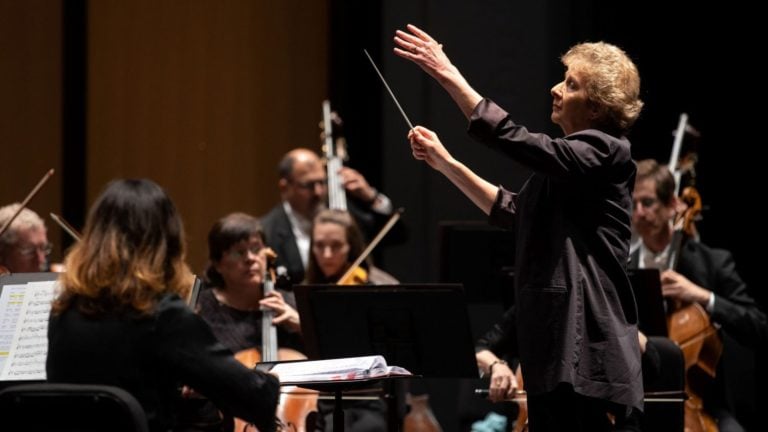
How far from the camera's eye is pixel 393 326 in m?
3.53

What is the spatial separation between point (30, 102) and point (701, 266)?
3.40m

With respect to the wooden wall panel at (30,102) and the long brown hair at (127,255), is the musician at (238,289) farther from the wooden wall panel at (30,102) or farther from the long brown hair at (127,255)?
the wooden wall panel at (30,102)

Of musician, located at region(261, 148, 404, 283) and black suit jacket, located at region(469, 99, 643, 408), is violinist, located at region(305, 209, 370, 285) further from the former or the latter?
black suit jacket, located at region(469, 99, 643, 408)

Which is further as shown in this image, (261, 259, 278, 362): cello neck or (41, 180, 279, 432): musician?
(261, 259, 278, 362): cello neck

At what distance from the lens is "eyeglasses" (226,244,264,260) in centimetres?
420

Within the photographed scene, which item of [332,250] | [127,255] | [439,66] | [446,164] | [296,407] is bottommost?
[296,407]

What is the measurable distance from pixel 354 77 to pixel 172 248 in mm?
3679

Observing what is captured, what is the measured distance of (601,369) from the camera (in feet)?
8.73

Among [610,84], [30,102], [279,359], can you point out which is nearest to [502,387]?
[279,359]

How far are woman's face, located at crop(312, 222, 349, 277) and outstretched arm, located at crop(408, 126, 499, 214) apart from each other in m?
1.73

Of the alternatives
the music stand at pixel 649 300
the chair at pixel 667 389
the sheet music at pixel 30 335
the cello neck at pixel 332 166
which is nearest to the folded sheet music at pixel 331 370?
the sheet music at pixel 30 335

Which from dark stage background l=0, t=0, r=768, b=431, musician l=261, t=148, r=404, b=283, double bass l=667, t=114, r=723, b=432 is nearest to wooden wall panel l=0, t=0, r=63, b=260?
dark stage background l=0, t=0, r=768, b=431

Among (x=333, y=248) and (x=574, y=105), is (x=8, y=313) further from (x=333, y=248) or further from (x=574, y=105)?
(x=333, y=248)

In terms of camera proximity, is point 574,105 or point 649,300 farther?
point 649,300
